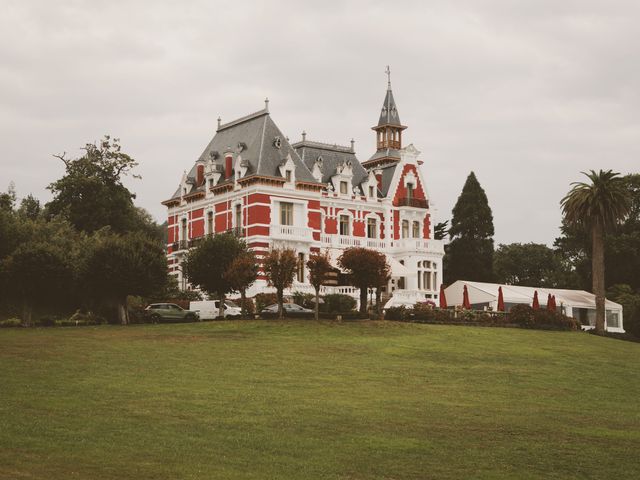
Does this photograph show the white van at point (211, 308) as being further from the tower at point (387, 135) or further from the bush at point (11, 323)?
the tower at point (387, 135)

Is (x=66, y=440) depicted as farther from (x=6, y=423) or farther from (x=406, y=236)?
(x=406, y=236)

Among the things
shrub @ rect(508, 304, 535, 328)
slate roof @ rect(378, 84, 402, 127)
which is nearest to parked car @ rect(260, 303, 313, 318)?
shrub @ rect(508, 304, 535, 328)

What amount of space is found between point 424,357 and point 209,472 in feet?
73.4

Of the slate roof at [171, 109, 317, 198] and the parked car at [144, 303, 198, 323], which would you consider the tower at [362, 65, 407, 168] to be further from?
the parked car at [144, 303, 198, 323]

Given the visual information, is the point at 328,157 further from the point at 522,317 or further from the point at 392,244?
the point at 522,317

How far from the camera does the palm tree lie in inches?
2591

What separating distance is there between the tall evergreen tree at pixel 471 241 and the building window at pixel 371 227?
44.4 feet

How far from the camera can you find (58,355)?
3694 cm

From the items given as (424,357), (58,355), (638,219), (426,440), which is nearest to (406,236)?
(638,219)

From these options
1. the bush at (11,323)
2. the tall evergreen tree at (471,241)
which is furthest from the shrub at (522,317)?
the tall evergreen tree at (471,241)

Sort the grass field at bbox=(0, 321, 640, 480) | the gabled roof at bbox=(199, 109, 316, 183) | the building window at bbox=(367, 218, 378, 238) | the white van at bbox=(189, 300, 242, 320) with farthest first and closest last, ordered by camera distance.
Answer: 1. the building window at bbox=(367, 218, 378, 238)
2. the gabled roof at bbox=(199, 109, 316, 183)
3. the white van at bbox=(189, 300, 242, 320)
4. the grass field at bbox=(0, 321, 640, 480)

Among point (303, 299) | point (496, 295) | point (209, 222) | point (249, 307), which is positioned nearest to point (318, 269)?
point (249, 307)

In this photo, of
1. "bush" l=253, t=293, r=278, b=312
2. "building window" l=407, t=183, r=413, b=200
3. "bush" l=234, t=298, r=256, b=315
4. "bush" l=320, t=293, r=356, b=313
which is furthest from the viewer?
"building window" l=407, t=183, r=413, b=200

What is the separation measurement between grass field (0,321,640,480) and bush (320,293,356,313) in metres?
16.2
